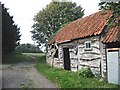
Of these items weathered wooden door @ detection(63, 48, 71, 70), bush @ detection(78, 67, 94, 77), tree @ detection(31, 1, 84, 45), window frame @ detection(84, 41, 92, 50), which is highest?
tree @ detection(31, 1, 84, 45)

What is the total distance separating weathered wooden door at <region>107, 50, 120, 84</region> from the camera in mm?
14325

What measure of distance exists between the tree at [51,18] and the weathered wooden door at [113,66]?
40885mm

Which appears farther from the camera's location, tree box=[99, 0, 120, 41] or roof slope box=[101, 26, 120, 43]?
roof slope box=[101, 26, 120, 43]

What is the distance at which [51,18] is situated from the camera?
56562mm

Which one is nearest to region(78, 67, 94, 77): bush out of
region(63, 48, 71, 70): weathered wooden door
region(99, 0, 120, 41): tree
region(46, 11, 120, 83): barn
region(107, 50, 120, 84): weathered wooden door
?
region(46, 11, 120, 83): barn

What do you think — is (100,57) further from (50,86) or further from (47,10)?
(47,10)

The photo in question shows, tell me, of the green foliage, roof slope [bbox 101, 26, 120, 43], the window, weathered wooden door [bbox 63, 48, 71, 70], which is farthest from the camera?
the green foliage

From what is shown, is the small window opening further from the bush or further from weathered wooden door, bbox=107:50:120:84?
weathered wooden door, bbox=107:50:120:84

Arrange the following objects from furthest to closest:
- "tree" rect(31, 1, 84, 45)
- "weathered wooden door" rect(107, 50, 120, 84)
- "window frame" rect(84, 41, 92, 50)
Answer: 1. "tree" rect(31, 1, 84, 45)
2. "window frame" rect(84, 41, 92, 50)
3. "weathered wooden door" rect(107, 50, 120, 84)

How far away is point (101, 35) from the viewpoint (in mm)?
16359

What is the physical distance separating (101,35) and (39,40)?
140 ft

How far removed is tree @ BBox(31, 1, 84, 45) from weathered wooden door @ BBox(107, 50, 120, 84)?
1610 inches

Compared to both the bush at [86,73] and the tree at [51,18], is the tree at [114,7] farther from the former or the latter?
the tree at [51,18]

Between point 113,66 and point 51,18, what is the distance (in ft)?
140
